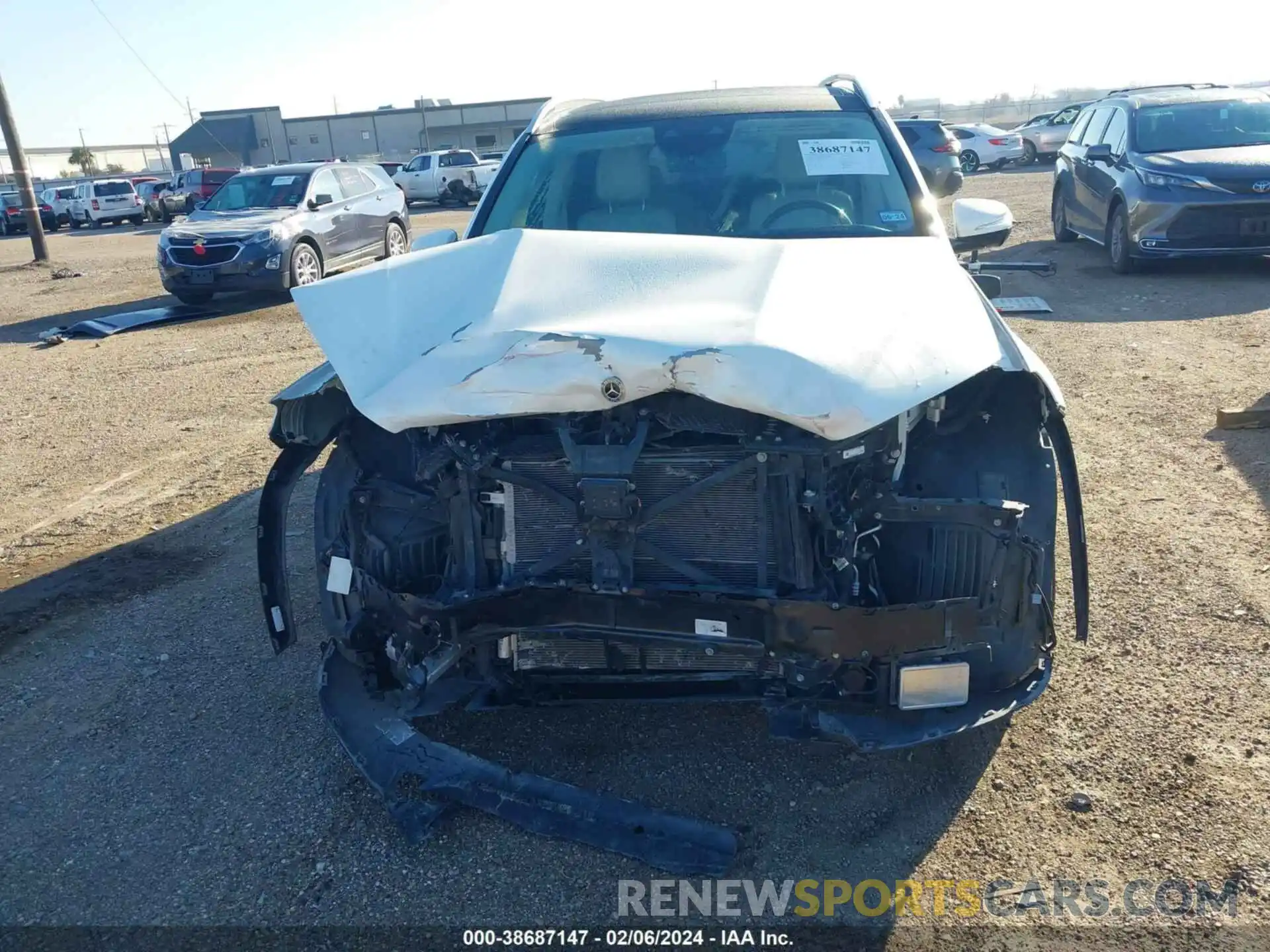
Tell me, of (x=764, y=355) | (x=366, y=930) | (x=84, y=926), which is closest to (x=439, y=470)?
(x=764, y=355)

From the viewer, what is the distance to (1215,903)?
8.07ft

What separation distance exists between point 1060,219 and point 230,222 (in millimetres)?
10837

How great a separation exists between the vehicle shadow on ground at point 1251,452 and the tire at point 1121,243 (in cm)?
506

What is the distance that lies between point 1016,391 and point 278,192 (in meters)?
12.3

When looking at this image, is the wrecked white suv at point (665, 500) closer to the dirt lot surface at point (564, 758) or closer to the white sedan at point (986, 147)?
the dirt lot surface at point (564, 758)

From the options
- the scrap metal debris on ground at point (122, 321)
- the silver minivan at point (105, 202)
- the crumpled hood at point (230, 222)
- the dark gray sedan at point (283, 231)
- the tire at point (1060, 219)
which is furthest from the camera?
the silver minivan at point (105, 202)

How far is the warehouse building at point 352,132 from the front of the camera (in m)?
56.3

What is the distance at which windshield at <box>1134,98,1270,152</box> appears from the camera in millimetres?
10398

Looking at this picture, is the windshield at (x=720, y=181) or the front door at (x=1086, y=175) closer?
the windshield at (x=720, y=181)

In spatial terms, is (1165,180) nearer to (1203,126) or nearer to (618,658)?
(1203,126)

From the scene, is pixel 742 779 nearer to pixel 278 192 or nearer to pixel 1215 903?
pixel 1215 903

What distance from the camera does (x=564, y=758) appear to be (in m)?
3.19

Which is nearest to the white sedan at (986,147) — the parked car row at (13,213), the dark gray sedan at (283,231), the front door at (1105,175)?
the front door at (1105,175)

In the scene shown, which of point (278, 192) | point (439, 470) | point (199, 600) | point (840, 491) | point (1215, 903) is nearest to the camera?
point (1215, 903)
